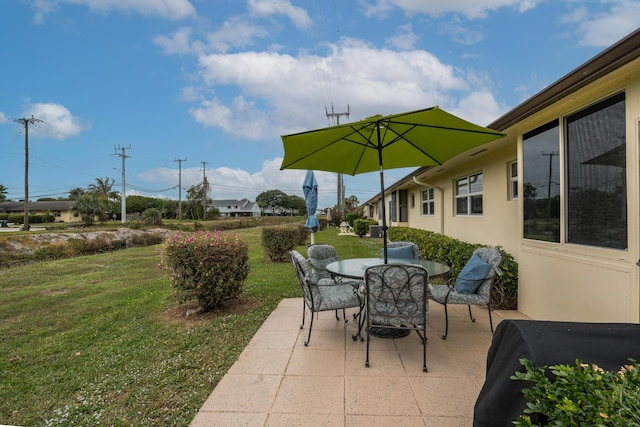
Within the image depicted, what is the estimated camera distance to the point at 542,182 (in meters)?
3.96

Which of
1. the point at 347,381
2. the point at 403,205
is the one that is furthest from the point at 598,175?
the point at 403,205

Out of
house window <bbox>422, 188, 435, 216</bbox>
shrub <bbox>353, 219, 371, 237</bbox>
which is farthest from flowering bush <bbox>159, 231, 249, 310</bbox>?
shrub <bbox>353, 219, 371, 237</bbox>

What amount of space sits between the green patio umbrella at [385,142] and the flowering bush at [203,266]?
169 centimetres

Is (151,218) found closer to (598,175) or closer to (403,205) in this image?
(403,205)

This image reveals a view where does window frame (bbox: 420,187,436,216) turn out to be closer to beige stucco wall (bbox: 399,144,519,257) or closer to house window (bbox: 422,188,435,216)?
house window (bbox: 422,188,435,216)

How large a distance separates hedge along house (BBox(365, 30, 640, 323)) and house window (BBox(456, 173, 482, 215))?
76.9 inches

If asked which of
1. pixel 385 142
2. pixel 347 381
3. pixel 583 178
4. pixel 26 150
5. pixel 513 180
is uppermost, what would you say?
pixel 26 150

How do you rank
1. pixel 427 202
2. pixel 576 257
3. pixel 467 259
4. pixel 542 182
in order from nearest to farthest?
pixel 576 257, pixel 542 182, pixel 467 259, pixel 427 202

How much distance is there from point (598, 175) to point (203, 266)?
480 centimetres

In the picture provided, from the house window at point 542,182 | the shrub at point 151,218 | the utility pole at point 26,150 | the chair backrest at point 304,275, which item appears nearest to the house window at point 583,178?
the house window at point 542,182

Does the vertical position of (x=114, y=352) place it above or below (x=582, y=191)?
below

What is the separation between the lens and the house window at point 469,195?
23.7ft

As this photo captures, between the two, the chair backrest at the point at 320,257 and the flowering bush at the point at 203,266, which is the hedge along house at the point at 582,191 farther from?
the flowering bush at the point at 203,266

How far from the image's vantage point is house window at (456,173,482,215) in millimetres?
7216
